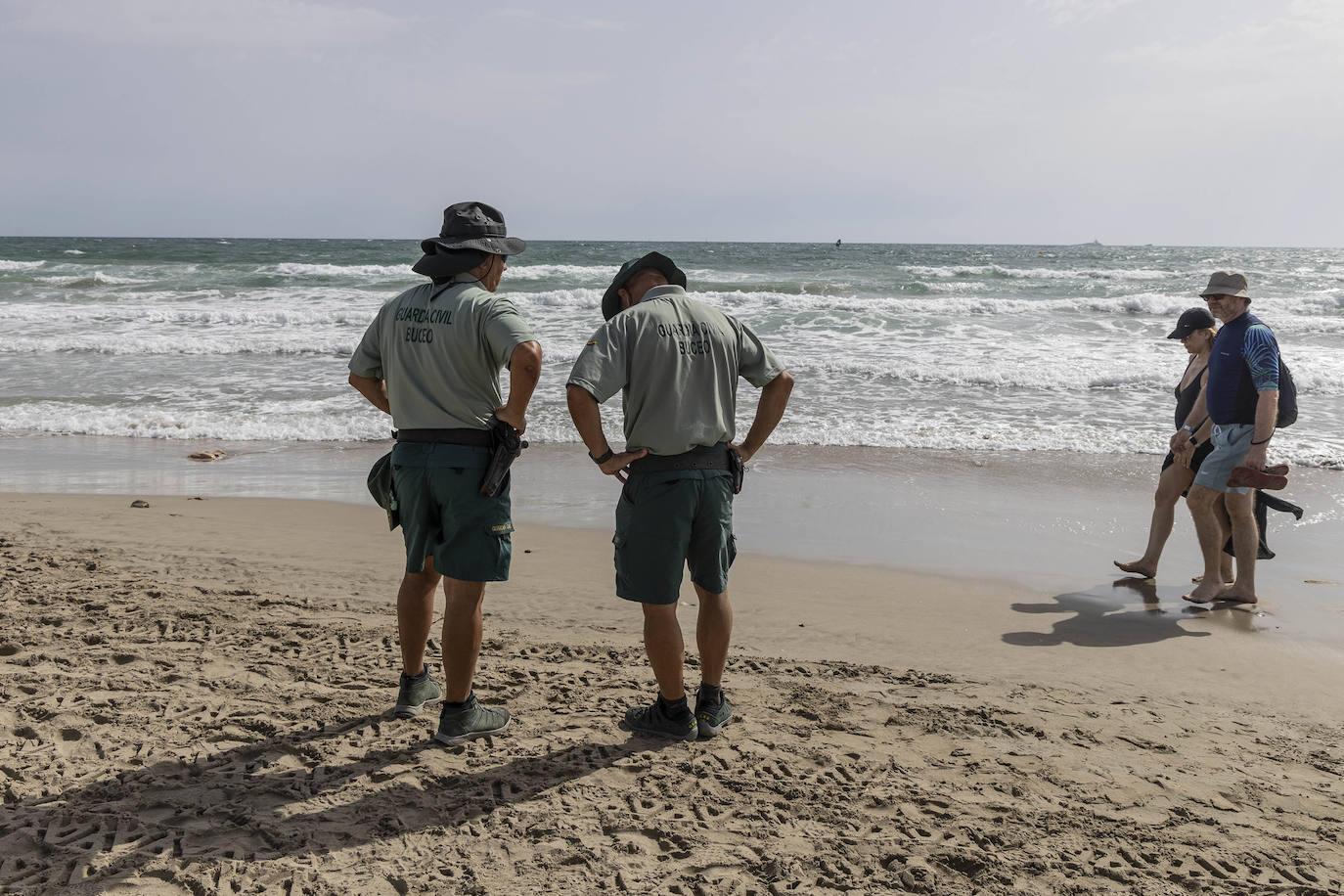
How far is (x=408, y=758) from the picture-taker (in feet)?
10.5

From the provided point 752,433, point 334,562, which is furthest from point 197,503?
point 752,433

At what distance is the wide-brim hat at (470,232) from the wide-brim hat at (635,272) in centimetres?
37

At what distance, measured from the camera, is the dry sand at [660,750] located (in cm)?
262

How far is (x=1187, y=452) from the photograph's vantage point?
5367 millimetres

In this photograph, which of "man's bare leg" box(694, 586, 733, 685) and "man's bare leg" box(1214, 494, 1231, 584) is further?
"man's bare leg" box(1214, 494, 1231, 584)

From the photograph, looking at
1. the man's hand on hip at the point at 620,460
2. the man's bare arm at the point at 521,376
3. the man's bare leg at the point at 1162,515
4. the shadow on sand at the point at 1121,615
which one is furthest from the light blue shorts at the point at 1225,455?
the man's bare arm at the point at 521,376

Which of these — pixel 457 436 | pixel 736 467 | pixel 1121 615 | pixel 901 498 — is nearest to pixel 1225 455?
pixel 1121 615

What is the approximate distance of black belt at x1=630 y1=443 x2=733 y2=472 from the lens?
3.17 metres

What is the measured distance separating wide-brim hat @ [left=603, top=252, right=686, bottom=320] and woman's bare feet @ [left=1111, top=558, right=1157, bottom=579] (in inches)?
142

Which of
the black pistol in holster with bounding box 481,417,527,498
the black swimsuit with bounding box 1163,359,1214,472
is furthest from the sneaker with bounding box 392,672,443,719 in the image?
the black swimsuit with bounding box 1163,359,1214,472

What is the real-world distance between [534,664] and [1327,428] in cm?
955

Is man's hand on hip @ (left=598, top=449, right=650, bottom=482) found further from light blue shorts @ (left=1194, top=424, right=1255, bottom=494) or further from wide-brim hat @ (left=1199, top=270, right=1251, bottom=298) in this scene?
light blue shorts @ (left=1194, top=424, right=1255, bottom=494)

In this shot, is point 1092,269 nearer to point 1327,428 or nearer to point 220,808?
point 1327,428

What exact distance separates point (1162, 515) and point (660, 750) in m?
3.72
